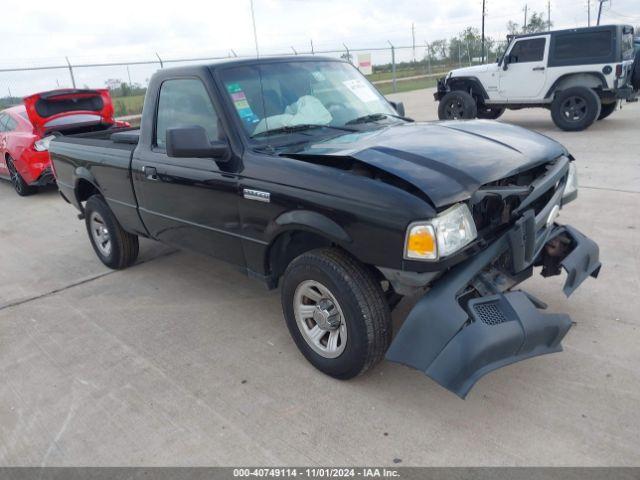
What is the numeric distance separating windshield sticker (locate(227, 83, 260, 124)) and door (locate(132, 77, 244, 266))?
0.17 meters

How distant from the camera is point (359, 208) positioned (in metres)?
2.68

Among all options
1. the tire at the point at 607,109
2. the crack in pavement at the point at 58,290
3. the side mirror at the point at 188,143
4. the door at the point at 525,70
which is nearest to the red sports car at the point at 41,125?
the crack in pavement at the point at 58,290

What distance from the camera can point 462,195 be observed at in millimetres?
2598

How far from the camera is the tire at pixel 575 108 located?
35.1ft

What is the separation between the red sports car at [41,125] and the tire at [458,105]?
749cm

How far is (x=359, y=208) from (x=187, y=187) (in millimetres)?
1625

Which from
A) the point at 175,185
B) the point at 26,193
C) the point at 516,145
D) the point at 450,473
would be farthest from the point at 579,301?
the point at 26,193

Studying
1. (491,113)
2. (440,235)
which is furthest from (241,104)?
(491,113)

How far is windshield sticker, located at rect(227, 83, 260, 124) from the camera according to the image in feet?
11.4

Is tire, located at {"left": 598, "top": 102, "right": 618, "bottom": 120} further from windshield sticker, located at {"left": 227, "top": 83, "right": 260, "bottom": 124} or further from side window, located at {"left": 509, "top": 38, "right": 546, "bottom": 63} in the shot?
windshield sticker, located at {"left": 227, "top": 83, "right": 260, "bottom": 124}

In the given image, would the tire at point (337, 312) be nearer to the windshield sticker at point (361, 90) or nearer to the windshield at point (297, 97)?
the windshield at point (297, 97)

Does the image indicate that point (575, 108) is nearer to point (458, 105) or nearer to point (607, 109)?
point (607, 109)

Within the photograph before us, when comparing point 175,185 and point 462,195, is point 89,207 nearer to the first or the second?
point 175,185

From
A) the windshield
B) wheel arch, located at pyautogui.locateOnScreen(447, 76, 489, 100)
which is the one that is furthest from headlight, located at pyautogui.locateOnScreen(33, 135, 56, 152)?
wheel arch, located at pyautogui.locateOnScreen(447, 76, 489, 100)
